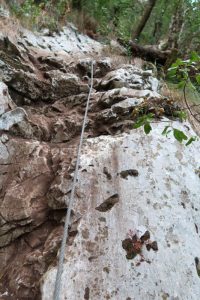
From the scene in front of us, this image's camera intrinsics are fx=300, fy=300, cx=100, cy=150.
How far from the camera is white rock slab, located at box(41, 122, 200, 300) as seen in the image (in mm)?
2051

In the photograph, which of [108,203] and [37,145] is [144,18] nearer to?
[37,145]

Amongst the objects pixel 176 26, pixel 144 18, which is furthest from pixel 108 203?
pixel 144 18

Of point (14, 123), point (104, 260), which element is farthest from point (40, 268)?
point (14, 123)

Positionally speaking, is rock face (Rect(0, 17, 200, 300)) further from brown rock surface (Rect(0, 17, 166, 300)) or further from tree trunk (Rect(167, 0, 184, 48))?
tree trunk (Rect(167, 0, 184, 48))

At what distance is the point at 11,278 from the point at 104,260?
27.1 inches

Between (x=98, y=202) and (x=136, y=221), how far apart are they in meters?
0.36

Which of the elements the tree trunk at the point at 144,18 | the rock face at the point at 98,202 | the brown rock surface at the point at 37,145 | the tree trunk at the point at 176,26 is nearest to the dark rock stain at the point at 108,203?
the rock face at the point at 98,202

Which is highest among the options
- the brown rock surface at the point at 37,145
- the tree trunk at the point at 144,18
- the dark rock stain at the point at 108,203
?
the tree trunk at the point at 144,18

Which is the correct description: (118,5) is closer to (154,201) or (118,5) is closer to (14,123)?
(14,123)

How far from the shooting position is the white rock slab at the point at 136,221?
6.73 feet

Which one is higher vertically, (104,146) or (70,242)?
(104,146)

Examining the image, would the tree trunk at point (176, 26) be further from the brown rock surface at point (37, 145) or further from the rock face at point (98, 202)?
the rock face at point (98, 202)

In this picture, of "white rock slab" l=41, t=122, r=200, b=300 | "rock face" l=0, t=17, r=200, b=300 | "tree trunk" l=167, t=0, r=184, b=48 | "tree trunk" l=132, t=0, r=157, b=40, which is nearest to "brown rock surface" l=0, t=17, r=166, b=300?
"rock face" l=0, t=17, r=200, b=300

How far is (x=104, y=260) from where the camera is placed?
218cm
